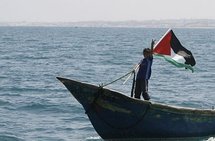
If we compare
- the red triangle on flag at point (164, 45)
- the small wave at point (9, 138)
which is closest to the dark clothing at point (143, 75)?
the red triangle on flag at point (164, 45)

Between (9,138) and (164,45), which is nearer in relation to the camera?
(164,45)

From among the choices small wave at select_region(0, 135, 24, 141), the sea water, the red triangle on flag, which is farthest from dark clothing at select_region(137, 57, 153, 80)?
small wave at select_region(0, 135, 24, 141)

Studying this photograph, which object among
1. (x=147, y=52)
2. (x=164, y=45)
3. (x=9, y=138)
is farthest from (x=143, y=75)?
(x=9, y=138)

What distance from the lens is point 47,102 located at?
22.8 meters

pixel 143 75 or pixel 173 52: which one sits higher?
pixel 173 52

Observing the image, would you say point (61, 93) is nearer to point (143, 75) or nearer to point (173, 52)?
point (173, 52)

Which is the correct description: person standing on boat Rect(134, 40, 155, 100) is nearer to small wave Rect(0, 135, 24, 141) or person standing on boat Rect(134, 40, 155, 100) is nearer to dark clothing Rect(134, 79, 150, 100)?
dark clothing Rect(134, 79, 150, 100)

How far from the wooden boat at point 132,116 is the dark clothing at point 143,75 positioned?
2.28 feet

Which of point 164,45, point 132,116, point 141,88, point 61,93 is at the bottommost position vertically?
point 61,93

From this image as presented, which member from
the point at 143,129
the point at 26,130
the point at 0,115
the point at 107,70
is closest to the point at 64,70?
Result: the point at 107,70

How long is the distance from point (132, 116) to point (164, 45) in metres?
2.34

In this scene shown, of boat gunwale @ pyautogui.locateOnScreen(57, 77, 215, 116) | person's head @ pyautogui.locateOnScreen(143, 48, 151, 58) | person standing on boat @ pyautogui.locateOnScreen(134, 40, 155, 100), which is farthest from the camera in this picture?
person standing on boat @ pyautogui.locateOnScreen(134, 40, 155, 100)

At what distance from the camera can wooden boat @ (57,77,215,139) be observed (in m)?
14.9

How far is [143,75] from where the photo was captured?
609 inches
